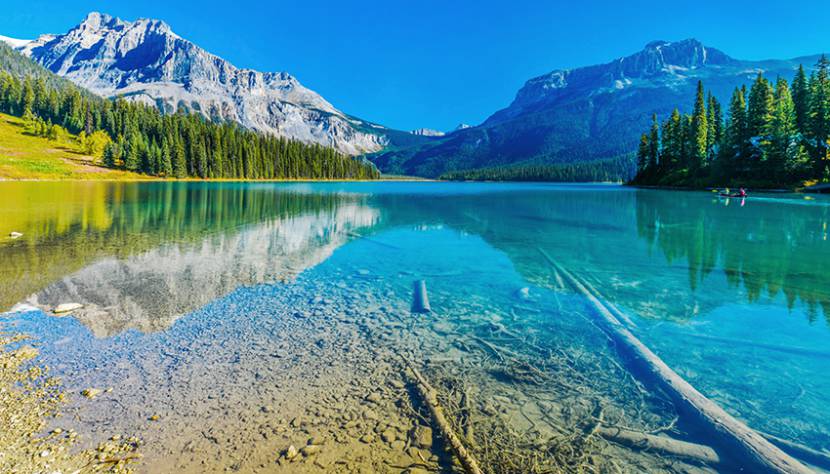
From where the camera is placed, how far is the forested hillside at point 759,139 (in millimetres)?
74938

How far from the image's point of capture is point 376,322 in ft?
34.4

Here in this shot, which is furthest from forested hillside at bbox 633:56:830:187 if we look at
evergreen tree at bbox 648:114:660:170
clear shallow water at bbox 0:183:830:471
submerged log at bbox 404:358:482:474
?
submerged log at bbox 404:358:482:474

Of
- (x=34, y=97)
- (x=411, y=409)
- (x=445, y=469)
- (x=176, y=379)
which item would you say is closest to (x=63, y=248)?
(x=176, y=379)

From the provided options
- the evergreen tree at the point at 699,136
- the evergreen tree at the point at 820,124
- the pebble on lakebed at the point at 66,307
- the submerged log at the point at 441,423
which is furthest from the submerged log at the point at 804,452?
the evergreen tree at the point at 699,136

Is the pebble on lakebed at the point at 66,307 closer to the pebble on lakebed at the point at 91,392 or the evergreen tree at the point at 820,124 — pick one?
the pebble on lakebed at the point at 91,392

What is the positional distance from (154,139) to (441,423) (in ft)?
559

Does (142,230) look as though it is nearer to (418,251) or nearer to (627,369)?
(418,251)

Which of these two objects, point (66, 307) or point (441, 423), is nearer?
point (441, 423)

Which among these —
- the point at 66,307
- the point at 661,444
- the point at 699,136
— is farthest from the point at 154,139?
the point at 661,444

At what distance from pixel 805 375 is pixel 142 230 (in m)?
30.7

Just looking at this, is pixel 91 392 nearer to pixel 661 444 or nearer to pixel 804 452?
pixel 661 444

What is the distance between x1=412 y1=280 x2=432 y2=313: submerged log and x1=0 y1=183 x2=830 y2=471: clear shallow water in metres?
0.45

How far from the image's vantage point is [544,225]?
3278cm

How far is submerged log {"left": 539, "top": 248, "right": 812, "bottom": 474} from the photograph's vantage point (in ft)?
16.8
